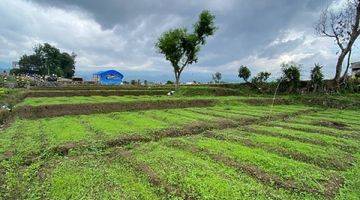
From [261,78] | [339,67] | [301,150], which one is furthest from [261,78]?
[301,150]

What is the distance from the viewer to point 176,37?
42.9 metres

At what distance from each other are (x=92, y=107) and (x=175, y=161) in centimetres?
1471

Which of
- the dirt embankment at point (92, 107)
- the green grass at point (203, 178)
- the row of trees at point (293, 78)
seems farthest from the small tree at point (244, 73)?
the green grass at point (203, 178)

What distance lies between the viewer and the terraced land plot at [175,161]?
30.4ft

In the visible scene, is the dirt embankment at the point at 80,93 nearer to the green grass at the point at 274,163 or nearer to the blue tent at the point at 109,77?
the green grass at the point at 274,163

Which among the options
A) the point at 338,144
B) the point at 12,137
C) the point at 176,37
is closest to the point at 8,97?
the point at 12,137

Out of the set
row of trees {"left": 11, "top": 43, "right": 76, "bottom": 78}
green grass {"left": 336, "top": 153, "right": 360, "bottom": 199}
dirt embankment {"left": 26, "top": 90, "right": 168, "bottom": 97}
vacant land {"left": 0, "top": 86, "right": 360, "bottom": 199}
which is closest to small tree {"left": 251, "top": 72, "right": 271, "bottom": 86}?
dirt embankment {"left": 26, "top": 90, "right": 168, "bottom": 97}

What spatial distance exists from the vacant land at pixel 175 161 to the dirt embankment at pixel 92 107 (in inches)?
130

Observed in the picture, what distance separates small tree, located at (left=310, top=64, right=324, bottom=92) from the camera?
40.0m

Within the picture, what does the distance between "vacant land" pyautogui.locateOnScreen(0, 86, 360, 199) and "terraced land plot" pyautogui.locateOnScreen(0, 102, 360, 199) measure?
30 mm

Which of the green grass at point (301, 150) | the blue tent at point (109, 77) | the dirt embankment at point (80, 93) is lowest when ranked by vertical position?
the green grass at point (301, 150)

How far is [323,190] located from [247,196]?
2386 mm

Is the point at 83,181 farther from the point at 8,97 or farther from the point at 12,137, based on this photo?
the point at 8,97

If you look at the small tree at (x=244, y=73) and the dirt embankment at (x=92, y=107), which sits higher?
the small tree at (x=244, y=73)
